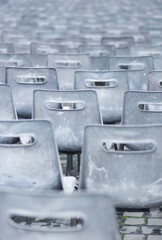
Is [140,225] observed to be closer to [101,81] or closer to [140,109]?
[140,109]

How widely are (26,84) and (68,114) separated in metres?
0.98

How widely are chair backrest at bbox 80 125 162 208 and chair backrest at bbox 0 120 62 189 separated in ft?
0.62

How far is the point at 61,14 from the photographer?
17938mm

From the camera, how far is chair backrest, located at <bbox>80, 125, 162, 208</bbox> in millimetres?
2438

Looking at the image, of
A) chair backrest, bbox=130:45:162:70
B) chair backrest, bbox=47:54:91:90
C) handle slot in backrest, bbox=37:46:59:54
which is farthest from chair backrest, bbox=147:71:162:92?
handle slot in backrest, bbox=37:46:59:54

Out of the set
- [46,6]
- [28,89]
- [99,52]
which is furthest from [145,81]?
[46,6]

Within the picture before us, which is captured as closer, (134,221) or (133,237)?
(133,237)

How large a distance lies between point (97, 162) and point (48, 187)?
0.35 m

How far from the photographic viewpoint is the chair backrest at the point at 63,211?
172cm

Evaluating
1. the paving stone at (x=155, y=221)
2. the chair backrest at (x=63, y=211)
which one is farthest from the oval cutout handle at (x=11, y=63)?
the chair backrest at (x=63, y=211)

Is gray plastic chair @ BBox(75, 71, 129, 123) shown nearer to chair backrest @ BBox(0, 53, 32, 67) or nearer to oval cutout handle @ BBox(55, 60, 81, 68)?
oval cutout handle @ BBox(55, 60, 81, 68)

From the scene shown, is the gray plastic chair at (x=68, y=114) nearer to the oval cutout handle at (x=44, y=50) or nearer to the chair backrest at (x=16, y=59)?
the chair backrest at (x=16, y=59)

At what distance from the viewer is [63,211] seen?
68.4 inches

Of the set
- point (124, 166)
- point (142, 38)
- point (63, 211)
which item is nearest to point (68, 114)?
point (124, 166)
